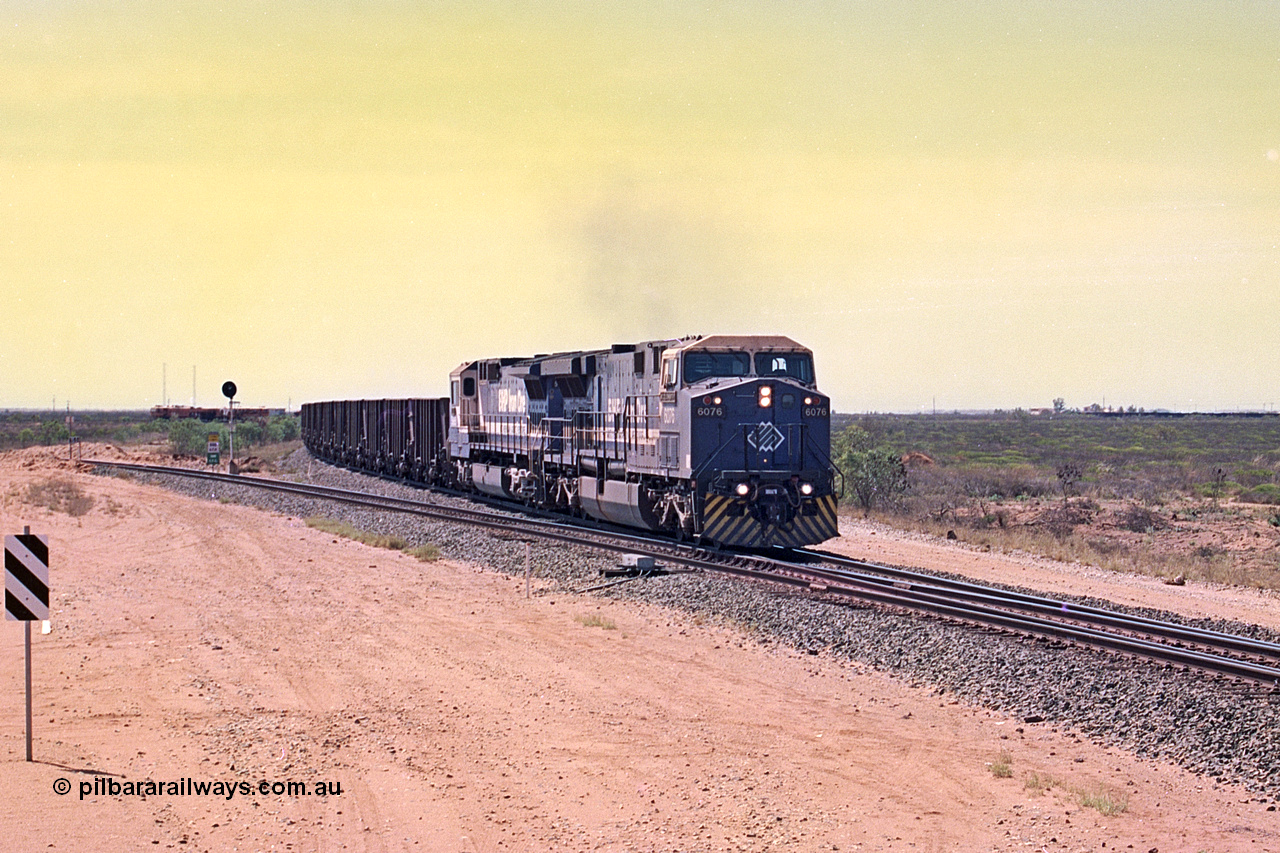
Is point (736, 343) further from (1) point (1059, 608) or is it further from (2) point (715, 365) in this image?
(1) point (1059, 608)

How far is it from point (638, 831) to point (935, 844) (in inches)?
84.4

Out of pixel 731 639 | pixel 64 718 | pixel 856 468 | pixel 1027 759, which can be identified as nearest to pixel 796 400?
pixel 731 639

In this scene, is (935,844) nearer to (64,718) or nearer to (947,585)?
(64,718)

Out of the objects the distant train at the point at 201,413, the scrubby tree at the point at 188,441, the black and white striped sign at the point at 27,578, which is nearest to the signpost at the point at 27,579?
the black and white striped sign at the point at 27,578

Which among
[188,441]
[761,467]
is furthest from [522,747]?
[188,441]

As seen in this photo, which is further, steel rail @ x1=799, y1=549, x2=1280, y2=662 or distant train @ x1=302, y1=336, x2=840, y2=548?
distant train @ x1=302, y1=336, x2=840, y2=548

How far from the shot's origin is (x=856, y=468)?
38062 mm

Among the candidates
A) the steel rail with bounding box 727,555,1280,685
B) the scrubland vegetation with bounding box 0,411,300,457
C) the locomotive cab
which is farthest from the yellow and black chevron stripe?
the scrubland vegetation with bounding box 0,411,300,457

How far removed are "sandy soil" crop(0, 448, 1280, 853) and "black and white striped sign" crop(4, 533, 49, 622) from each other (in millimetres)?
1285

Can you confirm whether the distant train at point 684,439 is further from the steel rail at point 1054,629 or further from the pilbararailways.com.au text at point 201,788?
the pilbararailways.com.au text at point 201,788

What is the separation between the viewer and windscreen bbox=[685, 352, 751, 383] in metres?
22.6

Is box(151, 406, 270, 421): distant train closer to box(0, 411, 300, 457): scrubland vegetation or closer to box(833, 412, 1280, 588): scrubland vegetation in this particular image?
box(0, 411, 300, 457): scrubland vegetation

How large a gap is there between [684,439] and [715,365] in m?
1.76

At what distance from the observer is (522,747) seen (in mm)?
10961
